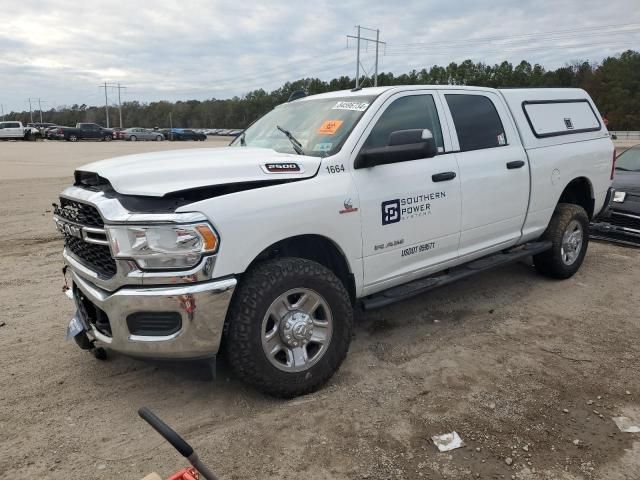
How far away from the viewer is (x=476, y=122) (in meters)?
4.66

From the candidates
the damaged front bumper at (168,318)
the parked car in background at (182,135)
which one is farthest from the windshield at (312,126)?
the parked car in background at (182,135)

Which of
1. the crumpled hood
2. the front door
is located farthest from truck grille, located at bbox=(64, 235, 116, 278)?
the front door

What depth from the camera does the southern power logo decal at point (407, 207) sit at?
3723 millimetres

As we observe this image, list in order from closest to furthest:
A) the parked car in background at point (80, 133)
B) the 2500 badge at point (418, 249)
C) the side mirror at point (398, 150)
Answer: the side mirror at point (398, 150), the 2500 badge at point (418, 249), the parked car in background at point (80, 133)

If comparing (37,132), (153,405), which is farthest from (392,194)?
(37,132)

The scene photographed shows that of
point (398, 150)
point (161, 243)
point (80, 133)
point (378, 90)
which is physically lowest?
point (161, 243)

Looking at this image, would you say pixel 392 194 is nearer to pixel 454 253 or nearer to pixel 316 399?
pixel 454 253

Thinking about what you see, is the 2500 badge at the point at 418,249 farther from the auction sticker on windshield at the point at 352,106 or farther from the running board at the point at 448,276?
the auction sticker on windshield at the point at 352,106

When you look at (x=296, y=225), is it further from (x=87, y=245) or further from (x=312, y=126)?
(x=87, y=245)

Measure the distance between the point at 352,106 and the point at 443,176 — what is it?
2.90 feet

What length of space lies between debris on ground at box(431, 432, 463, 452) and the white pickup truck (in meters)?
0.82

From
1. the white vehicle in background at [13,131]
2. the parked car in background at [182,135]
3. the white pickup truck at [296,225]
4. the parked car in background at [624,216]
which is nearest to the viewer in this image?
the white pickup truck at [296,225]

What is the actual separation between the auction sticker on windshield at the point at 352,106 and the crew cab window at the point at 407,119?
15cm

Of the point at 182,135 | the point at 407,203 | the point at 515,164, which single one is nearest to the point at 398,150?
the point at 407,203
